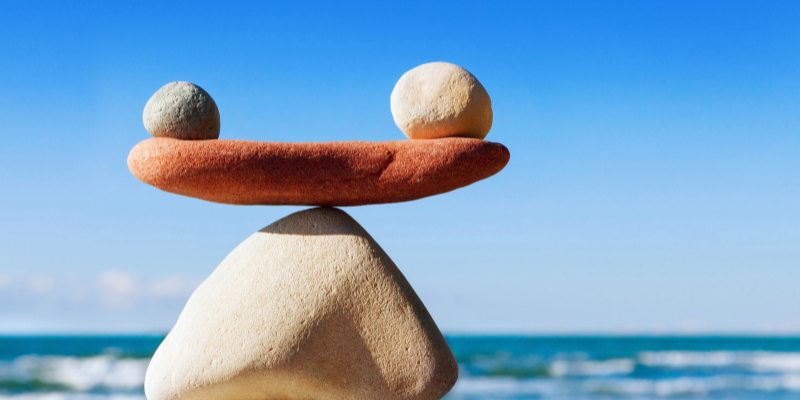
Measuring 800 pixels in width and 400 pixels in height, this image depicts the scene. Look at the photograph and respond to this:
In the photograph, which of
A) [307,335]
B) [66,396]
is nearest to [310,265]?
[307,335]

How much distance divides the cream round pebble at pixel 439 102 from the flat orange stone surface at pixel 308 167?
0.54ft

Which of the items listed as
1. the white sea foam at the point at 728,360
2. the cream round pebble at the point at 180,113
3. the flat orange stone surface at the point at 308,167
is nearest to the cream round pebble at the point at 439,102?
the flat orange stone surface at the point at 308,167

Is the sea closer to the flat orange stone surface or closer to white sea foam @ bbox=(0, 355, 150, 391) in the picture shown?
white sea foam @ bbox=(0, 355, 150, 391)

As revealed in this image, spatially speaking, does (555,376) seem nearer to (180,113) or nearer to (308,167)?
(308,167)

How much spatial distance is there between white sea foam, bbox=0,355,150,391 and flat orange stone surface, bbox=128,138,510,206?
12.8m

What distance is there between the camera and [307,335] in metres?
4.50

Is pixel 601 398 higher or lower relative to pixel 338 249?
lower

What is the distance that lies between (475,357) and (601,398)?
252 inches

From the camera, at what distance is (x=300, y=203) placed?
4926mm

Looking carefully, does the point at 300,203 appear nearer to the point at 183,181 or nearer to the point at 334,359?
the point at 183,181

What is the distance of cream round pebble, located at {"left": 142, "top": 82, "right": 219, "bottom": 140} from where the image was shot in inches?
184

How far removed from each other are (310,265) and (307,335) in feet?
1.51

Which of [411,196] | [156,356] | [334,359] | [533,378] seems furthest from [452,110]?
[533,378]

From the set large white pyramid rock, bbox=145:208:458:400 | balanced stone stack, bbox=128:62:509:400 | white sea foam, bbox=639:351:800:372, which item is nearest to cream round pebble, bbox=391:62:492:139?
balanced stone stack, bbox=128:62:509:400
